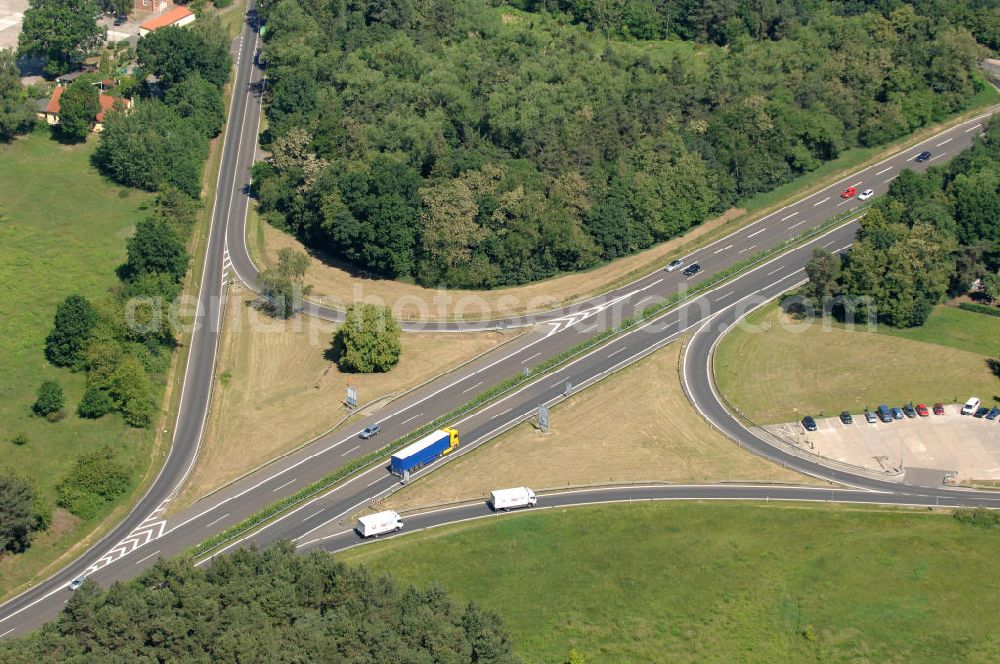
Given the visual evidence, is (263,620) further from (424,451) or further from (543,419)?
(543,419)

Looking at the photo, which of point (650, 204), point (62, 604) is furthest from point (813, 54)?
point (62, 604)

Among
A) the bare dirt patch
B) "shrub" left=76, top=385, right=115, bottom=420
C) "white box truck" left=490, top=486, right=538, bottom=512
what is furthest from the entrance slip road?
"shrub" left=76, top=385, right=115, bottom=420

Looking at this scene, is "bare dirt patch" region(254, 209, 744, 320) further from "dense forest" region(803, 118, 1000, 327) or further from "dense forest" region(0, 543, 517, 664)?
"dense forest" region(0, 543, 517, 664)

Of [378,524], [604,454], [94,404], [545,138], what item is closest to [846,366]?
[604,454]

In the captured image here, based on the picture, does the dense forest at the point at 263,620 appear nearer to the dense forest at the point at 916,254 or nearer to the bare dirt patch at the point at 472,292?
the bare dirt patch at the point at 472,292

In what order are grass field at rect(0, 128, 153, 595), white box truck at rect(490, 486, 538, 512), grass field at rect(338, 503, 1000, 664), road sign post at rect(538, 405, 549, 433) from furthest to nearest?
road sign post at rect(538, 405, 549, 433) → grass field at rect(0, 128, 153, 595) → white box truck at rect(490, 486, 538, 512) → grass field at rect(338, 503, 1000, 664)

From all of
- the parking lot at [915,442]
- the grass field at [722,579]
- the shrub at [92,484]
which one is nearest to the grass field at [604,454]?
the grass field at [722,579]

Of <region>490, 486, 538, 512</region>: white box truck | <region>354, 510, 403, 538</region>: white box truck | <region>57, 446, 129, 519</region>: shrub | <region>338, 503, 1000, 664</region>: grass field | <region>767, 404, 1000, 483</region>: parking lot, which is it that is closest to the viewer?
<region>338, 503, 1000, 664</region>: grass field
